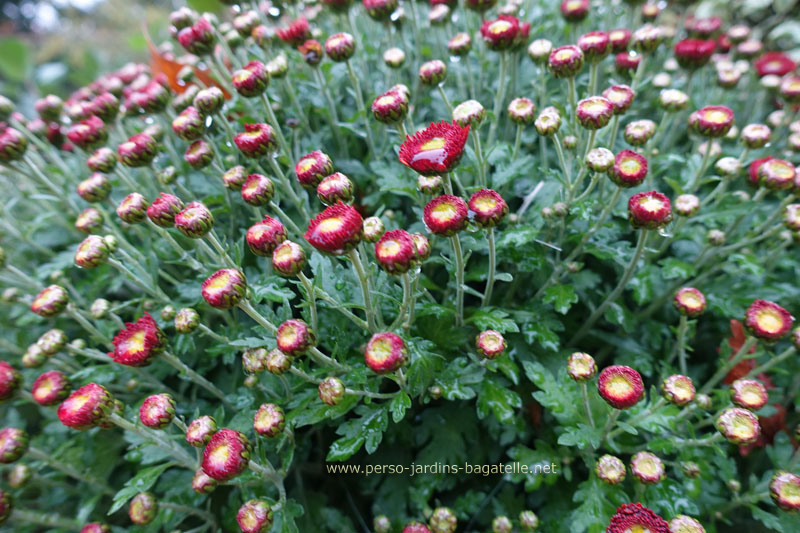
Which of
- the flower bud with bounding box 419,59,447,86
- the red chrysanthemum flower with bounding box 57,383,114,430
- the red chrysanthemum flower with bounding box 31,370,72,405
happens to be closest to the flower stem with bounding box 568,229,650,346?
the flower bud with bounding box 419,59,447,86

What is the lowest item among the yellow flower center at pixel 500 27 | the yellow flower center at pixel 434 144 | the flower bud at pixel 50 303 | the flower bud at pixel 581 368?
the flower bud at pixel 581 368

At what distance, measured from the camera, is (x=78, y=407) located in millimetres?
1131

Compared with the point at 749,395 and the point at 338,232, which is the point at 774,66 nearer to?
the point at 749,395

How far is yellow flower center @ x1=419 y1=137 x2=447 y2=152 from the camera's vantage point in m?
1.07

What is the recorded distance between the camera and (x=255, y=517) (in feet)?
3.67

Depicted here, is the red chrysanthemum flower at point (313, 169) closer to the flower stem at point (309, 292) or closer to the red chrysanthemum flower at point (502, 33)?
the flower stem at point (309, 292)

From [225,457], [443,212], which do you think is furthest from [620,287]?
[225,457]

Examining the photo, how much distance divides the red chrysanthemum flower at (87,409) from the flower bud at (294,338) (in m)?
0.45

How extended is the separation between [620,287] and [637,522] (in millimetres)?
656

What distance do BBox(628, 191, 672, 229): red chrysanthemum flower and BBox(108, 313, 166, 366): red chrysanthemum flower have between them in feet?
3.89

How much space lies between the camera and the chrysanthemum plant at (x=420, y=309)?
115 cm

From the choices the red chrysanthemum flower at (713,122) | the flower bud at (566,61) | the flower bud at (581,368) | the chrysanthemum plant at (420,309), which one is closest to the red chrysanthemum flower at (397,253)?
the chrysanthemum plant at (420,309)

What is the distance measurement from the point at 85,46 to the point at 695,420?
267 inches

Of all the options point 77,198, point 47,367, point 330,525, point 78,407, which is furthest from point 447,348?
point 77,198
